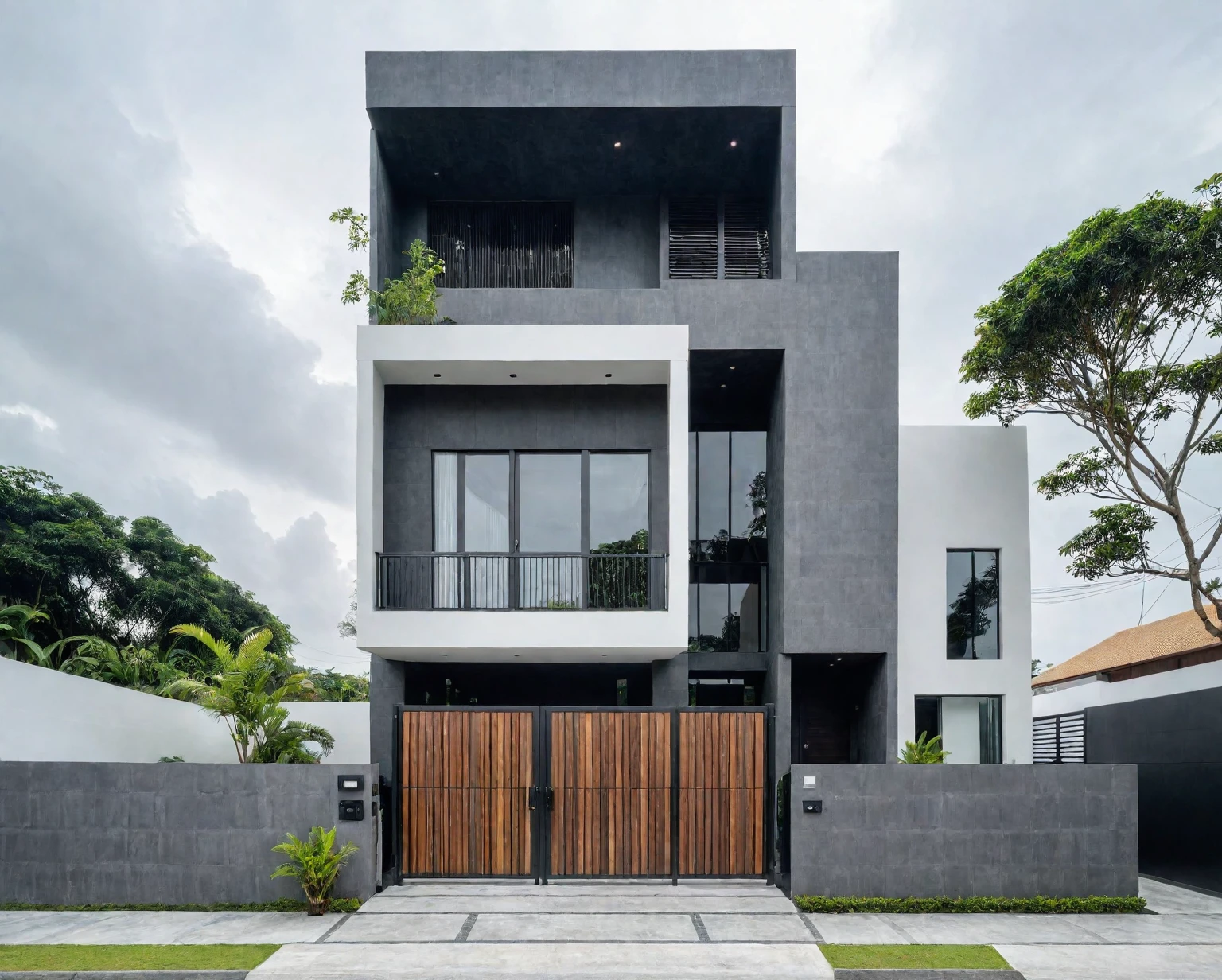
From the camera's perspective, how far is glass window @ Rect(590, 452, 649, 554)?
1257 cm

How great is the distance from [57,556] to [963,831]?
23766 millimetres

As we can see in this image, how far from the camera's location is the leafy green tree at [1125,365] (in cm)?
1166

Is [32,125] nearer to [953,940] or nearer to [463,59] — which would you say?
[463,59]

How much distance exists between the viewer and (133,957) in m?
7.59

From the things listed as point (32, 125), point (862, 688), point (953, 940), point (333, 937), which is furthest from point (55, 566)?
point (953, 940)

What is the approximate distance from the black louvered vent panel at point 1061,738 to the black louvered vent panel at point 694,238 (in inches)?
397

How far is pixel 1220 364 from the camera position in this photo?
12.5m

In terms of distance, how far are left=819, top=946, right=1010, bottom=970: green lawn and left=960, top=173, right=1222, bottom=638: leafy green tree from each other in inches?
307

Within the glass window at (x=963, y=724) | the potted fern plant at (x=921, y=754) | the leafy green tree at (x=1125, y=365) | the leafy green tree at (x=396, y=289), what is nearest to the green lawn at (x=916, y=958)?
the potted fern plant at (x=921, y=754)

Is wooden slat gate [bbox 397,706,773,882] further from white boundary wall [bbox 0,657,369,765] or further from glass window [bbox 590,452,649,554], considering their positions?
white boundary wall [bbox 0,657,369,765]

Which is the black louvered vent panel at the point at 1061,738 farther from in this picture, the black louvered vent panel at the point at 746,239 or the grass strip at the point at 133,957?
the grass strip at the point at 133,957


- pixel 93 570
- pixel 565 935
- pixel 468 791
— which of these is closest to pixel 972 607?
pixel 468 791

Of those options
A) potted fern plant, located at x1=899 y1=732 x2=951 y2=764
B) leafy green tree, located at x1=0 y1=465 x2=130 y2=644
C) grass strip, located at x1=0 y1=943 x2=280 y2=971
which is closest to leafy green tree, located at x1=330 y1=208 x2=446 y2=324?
grass strip, located at x1=0 y1=943 x2=280 y2=971

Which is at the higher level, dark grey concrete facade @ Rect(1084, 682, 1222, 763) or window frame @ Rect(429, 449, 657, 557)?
window frame @ Rect(429, 449, 657, 557)
